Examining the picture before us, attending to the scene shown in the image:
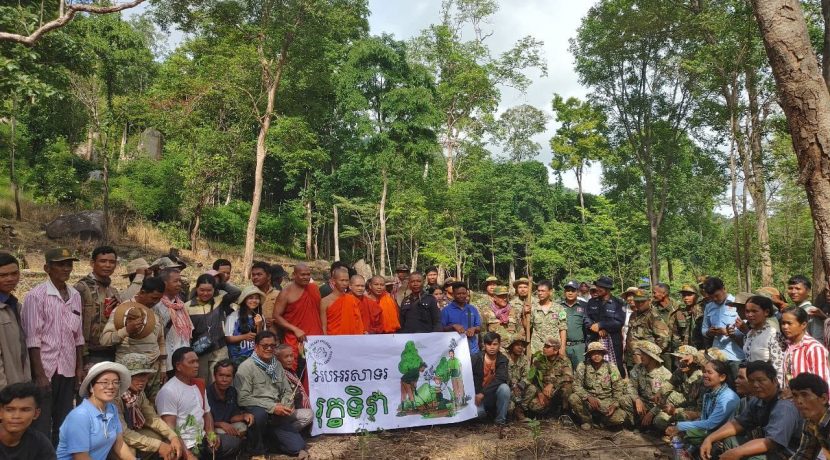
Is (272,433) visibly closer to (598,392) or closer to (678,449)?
(598,392)

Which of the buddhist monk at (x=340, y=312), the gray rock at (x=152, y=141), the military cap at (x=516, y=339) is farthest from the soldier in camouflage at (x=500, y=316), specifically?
the gray rock at (x=152, y=141)

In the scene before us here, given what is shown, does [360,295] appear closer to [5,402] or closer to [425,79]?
[5,402]

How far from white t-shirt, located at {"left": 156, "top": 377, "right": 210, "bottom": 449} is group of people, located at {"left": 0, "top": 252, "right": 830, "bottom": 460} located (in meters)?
0.01

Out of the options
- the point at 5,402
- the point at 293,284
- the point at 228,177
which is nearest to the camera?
the point at 5,402

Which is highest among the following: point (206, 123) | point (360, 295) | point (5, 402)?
point (206, 123)

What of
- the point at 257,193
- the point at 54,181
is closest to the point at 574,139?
the point at 257,193

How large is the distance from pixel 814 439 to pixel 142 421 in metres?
5.01

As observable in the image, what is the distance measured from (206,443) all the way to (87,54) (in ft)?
32.1

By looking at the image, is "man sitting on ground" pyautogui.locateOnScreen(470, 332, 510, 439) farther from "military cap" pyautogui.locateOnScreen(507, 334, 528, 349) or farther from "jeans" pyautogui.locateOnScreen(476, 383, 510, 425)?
"military cap" pyautogui.locateOnScreen(507, 334, 528, 349)

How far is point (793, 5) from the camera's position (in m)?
Result: 3.37

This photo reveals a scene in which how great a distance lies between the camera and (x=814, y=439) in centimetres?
379

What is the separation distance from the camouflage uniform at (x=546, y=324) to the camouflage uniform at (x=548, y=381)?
0.32 meters

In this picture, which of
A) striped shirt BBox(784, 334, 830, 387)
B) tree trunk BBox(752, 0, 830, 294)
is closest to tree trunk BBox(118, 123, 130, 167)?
striped shirt BBox(784, 334, 830, 387)

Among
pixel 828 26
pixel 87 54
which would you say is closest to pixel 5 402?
pixel 828 26
